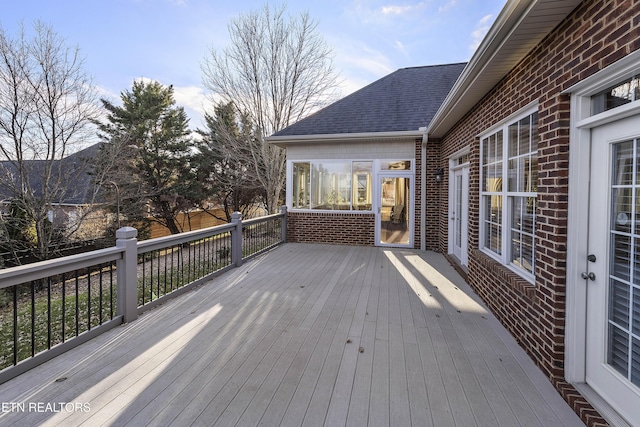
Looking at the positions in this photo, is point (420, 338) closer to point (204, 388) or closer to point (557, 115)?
point (204, 388)

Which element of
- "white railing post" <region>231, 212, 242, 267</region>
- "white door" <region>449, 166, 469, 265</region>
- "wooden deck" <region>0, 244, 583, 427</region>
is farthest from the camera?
"white railing post" <region>231, 212, 242, 267</region>

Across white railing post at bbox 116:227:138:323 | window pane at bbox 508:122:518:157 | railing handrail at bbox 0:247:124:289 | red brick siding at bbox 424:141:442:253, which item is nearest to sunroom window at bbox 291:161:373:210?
red brick siding at bbox 424:141:442:253

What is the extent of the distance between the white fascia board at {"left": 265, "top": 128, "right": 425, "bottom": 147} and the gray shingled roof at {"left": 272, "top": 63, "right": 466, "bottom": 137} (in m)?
0.17

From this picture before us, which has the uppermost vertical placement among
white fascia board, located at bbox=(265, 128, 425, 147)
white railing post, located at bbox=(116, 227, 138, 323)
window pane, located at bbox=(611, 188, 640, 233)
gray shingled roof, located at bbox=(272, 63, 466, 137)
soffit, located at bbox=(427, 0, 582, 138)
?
gray shingled roof, located at bbox=(272, 63, 466, 137)

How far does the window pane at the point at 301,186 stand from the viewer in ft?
27.5

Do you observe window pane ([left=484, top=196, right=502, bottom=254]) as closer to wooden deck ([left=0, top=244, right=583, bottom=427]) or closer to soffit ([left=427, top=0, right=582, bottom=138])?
wooden deck ([left=0, top=244, right=583, bottom=427])

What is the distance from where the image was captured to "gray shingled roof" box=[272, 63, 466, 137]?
25.3 feet

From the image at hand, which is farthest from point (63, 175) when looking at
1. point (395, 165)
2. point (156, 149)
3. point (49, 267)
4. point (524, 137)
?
point (524, 137)

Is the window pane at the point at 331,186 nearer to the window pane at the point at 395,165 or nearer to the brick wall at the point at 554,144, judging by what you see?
the window pane at the point at 395,165

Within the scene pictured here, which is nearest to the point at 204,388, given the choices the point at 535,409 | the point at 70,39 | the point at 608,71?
the point at 535,409

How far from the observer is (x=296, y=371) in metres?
2.36

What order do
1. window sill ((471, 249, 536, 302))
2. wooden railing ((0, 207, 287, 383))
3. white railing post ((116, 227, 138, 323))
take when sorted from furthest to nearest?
white railing post ((116, 227, 138, 323)), window sill ((471, 249, 536, 302)), wooden railing ((0, 207, 287, 383))

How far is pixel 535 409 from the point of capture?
1954mm

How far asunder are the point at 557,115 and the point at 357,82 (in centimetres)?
1031
